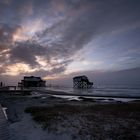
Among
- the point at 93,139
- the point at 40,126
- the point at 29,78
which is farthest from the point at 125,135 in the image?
the point at 29,78

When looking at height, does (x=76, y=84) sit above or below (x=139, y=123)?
above

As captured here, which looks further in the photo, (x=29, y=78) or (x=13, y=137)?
(x=29, y=78)

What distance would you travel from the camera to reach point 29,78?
96.1 metres

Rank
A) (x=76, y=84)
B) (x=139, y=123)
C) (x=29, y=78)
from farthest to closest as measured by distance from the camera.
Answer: (x=76, y=84) < (x=29, y=78) < (x=139, y=123)

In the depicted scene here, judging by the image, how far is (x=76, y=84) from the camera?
338ft

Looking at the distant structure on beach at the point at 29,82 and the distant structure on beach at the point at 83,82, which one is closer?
the distant structure on beach at the point at 29,82

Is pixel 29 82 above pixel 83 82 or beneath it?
above

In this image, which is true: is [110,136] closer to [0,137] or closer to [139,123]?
[139,123]

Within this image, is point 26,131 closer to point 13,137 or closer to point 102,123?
point 13,137

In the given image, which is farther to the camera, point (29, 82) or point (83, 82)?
point (83, 82)

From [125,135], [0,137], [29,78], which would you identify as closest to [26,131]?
[0,137]

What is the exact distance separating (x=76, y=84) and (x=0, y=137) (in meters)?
96.4

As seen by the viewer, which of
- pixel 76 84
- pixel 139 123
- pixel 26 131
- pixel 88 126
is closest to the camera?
pixel 26 131

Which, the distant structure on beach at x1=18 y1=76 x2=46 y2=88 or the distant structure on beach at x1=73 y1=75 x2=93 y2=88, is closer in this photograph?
the distant structure on beach at x1=18 y1=76 x2=46 y2=88
